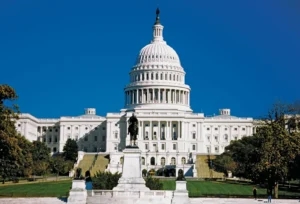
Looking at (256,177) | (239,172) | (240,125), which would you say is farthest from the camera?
(240,125)

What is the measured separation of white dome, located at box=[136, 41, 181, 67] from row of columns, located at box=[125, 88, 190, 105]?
315 inches

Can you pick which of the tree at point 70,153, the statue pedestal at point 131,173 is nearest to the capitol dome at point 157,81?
the tree at point 70,153

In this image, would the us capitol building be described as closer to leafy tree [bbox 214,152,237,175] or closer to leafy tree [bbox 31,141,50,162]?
leafy tree [bbox 214,152,237,175]

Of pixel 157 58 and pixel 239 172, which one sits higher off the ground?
pixel 157 58

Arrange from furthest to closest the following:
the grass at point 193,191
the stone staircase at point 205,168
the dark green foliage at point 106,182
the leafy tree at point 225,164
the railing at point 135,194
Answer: the stone staircase at point 205,168, the leafy tree at point 225,164, the grass at point 193,191, the dark green foliage at point 106,182, the railing at point 135,194

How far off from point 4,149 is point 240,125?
109 meters

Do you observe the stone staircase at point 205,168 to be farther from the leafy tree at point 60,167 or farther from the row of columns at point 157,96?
the row of columns at point 157,96

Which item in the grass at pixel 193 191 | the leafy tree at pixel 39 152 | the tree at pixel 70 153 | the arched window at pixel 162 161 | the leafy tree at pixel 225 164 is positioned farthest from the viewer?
the arched window at pixel 162 161

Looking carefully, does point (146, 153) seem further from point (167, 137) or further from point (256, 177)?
point (256, 177)

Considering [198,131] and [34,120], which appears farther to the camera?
[34,120]

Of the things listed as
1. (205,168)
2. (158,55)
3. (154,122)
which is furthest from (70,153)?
(158,55)

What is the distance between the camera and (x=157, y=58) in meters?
177

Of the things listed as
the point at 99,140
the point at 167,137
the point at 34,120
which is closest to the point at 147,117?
the point at 167,137

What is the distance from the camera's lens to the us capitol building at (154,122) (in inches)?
6403
